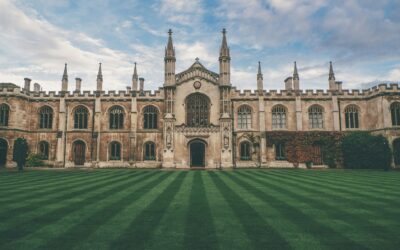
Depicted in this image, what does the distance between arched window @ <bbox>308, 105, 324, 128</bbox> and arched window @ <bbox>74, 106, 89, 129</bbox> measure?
1137 inches

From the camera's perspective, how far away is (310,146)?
34156mm

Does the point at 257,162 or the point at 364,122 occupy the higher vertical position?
the point at 364,122

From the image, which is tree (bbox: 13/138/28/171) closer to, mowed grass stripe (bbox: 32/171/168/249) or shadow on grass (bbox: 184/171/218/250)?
mowed grass stripe (bbox: 32/171/168/249)

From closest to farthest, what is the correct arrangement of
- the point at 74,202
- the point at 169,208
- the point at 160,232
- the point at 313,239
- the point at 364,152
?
the point at 313,239, the point at 160,232, the point at 169,208, the point at 74,202, the point at 364,152

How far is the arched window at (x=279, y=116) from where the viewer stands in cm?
3553

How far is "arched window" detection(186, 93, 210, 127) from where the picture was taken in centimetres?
3481

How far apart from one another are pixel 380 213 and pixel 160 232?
6.67 metres

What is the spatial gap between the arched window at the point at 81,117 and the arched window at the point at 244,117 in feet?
65.3

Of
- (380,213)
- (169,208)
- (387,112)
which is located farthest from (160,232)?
(387,112)

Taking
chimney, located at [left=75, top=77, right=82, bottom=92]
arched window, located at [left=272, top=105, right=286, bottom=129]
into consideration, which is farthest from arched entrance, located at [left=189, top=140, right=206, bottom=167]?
chimney, located at [left=75, top=77, right=82, bottom=92]

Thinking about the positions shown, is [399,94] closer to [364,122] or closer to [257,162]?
[364,122]

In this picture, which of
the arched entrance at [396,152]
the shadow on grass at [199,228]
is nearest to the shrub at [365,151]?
the arched entrance at [396,152]

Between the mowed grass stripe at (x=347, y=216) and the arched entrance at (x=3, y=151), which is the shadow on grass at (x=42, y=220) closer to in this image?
the mowed grass stripe at (x=347, y=216)

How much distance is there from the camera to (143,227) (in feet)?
23.1
